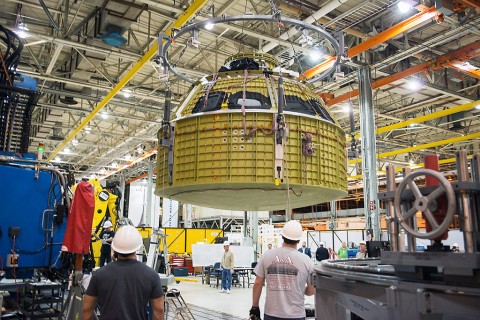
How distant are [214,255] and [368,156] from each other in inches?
374

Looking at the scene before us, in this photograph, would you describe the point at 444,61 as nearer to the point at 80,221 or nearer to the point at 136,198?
the point at 80,221

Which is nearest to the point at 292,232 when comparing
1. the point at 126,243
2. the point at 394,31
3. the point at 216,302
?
the point at 126,243

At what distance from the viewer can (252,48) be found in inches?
615

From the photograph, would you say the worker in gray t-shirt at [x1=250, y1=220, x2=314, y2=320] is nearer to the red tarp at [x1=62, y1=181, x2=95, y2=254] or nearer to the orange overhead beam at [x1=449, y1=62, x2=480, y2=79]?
the red tarp at [x1=62, y1=181, x2=95, y2=254]

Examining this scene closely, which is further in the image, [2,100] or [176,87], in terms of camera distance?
[176,87]

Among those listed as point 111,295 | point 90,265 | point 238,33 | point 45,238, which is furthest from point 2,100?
point 238,33

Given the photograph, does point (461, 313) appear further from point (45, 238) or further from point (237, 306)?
point (237, 306)

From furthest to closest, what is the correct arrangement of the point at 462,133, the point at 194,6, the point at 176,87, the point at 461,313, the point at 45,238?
the point at 462,133
the point at 176,87
the point at 194,6
the point at 45,238
the point at 461,313

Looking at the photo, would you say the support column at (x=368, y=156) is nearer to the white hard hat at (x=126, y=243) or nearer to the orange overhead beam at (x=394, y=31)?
the orange overhead beam at (x=394, y=31)

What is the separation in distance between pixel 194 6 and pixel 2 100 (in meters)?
5.71

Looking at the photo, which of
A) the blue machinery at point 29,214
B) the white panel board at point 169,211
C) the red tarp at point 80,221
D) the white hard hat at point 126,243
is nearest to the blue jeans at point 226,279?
the blue machinery at point 29,214

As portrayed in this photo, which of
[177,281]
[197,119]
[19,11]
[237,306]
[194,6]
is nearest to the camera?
[197,119]

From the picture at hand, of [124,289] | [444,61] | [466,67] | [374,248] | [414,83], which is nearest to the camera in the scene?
[124,289]

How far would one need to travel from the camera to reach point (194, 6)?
11125 millimetres
